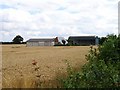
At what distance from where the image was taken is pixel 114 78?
746 cm

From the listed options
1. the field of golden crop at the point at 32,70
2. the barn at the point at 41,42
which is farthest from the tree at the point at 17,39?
the field of golden crop at the point at 32,70

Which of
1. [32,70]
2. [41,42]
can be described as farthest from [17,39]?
[32,70]

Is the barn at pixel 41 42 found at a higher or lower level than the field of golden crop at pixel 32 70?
higher

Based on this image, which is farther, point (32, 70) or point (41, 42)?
point (41, 42)

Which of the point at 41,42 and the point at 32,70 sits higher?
the point at 41,42

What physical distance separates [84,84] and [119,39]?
480 cm

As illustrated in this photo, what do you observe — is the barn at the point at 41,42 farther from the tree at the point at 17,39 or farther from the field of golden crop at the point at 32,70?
the field of golden crop at the point at 32,70

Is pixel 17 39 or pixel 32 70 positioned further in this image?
pixel 17 39

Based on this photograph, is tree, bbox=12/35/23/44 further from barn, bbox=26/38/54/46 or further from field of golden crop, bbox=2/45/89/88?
field of golden crop, bbox=2/45/89/88

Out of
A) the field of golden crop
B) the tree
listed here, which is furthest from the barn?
the field of golden crop

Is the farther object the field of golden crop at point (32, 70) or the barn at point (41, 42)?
the barn at point (41, 42)

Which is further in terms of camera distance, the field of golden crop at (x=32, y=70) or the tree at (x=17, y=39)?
the tree at (x=17, y=39)

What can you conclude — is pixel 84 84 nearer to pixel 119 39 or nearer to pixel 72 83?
pixel 72 83

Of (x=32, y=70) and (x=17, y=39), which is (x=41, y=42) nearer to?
(x=17, y=39)
